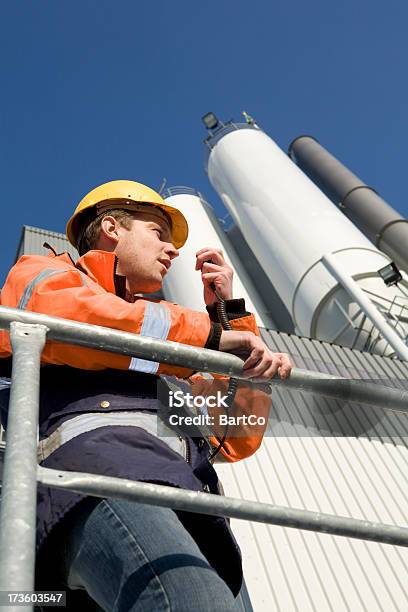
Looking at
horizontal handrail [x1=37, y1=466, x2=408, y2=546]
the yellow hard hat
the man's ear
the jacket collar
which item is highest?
the yellow hard hat

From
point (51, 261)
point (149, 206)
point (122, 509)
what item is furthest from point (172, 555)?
point (149, 206)

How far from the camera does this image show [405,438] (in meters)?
6.62

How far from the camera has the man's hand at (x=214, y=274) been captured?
228cm

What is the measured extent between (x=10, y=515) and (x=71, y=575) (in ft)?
1.74

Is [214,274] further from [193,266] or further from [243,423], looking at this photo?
[193,266]

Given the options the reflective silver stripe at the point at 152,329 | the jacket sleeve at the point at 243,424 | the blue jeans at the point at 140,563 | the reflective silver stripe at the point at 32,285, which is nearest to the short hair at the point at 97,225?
the reflective silver stripe at the point at 32,285

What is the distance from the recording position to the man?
4.49ft

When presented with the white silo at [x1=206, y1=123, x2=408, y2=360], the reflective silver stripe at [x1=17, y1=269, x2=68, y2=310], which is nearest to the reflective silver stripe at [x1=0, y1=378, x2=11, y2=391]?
the reflective silver stripe at [x1=17, y1=269, x2=68, y2=310]

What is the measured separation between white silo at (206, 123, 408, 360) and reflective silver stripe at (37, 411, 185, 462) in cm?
702

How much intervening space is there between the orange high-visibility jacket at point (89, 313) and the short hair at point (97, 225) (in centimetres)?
42

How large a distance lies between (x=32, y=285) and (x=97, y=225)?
627 mm

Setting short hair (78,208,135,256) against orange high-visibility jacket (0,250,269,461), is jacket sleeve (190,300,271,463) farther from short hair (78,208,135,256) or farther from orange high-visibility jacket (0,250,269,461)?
short hair (78,208,135,256)

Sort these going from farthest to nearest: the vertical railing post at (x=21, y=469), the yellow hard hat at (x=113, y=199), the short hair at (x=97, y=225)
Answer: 1. the yellow hard hat at (x=113, y=199)
2. the short hair at (x=97, y=225)
3. the vertical railing post at (x=21, y=469)

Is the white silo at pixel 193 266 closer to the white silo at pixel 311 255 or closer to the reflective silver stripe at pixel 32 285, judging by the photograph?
the white silo at pixel 311 255
